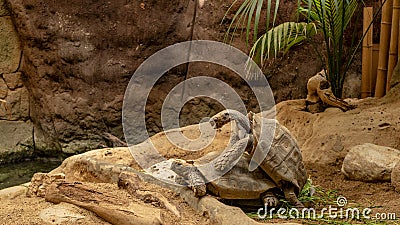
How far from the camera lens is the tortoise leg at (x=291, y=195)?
9.15 feet

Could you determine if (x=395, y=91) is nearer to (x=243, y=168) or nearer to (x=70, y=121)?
(x=243, y=168)

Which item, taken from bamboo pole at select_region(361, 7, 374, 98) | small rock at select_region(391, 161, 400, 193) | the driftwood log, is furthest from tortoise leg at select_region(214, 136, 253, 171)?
bamboo pole at select_region(361, 7, 374, 98)

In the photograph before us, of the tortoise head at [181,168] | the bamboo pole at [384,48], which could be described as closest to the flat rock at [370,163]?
the tortoise head at [181,168]

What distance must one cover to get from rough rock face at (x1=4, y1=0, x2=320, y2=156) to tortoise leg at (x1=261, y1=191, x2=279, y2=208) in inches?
114

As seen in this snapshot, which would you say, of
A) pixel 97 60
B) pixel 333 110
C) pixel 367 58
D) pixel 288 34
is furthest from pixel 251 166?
pixel 97 60

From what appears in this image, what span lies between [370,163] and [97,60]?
3197 mm

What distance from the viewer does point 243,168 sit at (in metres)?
2.74

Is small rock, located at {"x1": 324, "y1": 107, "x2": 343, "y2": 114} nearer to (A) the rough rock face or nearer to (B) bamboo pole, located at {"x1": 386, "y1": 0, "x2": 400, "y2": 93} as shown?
(B) bamboo pole, located at {"x1": 386, "y1": 0, "x2": 400, "y2": 93}

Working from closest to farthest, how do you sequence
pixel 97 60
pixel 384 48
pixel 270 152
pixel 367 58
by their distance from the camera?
pixel 270 152
pixel 384 48
pixel 367 58
pixel 97 60

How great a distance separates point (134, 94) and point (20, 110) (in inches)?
47.0

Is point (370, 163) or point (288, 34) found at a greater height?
point (288, 34)

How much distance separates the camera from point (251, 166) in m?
2.75

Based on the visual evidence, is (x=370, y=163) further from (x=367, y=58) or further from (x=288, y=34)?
(x=367, y=58)

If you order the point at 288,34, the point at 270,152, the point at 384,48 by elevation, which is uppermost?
the point at 288,34
